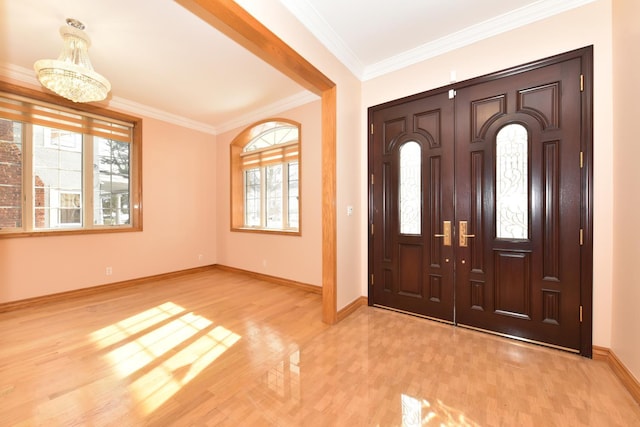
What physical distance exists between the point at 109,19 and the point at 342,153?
8.46 feet

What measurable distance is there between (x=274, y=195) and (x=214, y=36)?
8.56ft

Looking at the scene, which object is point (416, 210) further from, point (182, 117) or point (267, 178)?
point (182, 117)

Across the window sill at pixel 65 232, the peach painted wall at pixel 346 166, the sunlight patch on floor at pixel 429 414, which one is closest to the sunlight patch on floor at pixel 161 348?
the peach painted wall at pixel 346 166

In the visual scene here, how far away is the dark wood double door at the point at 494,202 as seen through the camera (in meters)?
2.10

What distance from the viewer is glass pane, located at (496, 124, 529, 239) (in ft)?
7.51

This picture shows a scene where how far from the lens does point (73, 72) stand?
7.23 ft

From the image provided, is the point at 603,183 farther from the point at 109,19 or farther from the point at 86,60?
the point at 86,60

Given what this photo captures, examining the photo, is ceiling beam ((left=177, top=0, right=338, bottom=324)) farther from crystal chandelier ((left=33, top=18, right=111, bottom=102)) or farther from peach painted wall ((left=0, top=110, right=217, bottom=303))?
peach painted wall ((left=0, top=110, right=217, bottom=303))

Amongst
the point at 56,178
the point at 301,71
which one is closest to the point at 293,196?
the point at 301,71

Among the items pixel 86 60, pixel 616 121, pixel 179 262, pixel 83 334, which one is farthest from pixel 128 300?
pixel 616 121

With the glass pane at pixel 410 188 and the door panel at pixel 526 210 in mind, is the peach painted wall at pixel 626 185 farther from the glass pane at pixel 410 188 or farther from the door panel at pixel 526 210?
→ the glass pane at pixel 410 188

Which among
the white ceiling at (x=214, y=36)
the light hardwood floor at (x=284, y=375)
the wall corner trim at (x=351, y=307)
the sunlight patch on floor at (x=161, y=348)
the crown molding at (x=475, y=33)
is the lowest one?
the sunlight patch on floor at (x=161, y=348)

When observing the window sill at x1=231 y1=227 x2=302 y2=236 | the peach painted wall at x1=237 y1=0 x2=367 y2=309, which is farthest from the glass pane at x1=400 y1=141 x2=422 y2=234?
the window sill at x1=231 y1=227 x2=302 y2=236

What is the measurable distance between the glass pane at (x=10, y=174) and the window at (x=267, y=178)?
9.33ft
